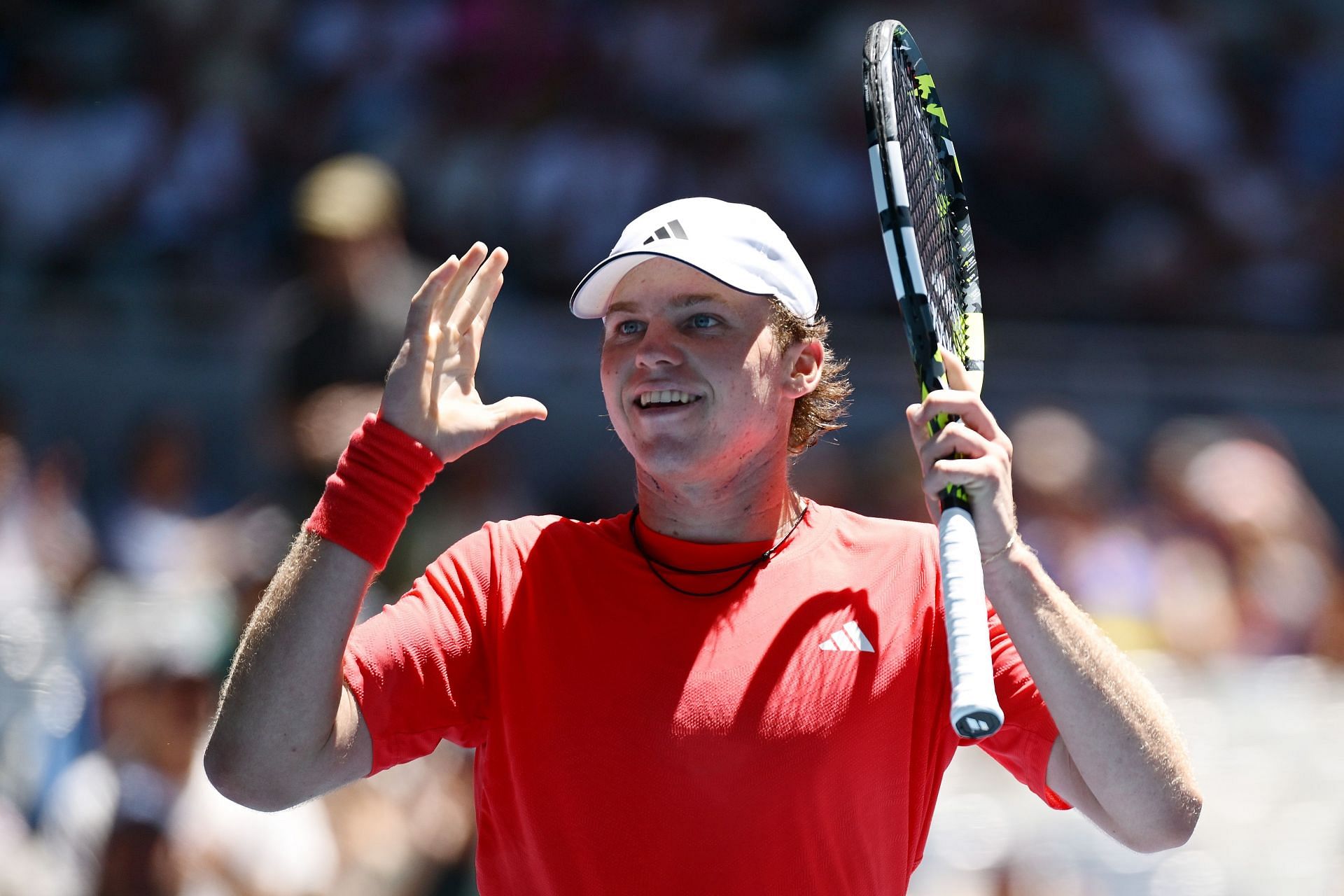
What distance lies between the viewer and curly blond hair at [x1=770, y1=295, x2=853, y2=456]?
2969mm

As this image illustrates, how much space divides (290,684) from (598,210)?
696 centimetres

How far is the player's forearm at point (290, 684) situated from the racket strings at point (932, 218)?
107cm

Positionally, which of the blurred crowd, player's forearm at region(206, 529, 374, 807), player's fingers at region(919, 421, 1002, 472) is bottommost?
player's forearm at region(206, 529, 374, 807)

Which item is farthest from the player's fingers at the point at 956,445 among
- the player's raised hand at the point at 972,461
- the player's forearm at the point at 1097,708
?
the player's forearm at the point at 1097,708

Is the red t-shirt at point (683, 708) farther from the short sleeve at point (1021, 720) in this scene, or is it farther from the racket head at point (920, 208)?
the racket head at point (920, 208)

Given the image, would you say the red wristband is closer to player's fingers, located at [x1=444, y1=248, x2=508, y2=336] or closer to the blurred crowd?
player's fingers, located at [x1=444, y1=248, x2=508, y2=336]

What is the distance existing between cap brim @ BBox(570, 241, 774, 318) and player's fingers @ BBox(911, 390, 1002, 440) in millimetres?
413

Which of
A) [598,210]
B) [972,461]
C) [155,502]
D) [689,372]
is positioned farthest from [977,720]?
[598,210]

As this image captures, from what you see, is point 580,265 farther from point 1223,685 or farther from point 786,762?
point 786,762

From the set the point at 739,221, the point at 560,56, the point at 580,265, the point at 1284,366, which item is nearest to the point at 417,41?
the point at 560,56

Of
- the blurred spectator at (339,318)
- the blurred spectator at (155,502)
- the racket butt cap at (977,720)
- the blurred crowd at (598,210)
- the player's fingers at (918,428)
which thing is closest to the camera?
the racket butt cap at (977,720)

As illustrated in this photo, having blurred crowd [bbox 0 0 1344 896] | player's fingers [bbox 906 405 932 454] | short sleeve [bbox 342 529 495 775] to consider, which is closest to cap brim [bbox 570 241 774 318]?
player's fingers [bbox 906 405 932 454]

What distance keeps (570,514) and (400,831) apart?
2.37 m

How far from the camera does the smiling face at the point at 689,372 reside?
2785mm
